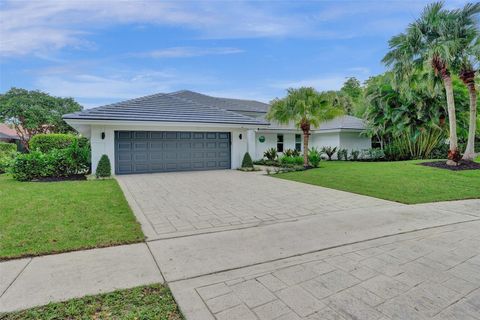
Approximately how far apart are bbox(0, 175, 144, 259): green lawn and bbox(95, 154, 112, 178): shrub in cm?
370

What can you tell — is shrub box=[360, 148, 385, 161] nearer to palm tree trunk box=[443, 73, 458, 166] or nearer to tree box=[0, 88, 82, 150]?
palm tree trunk box=[443, 73, 458, 166]

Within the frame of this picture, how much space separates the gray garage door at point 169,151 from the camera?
13.6 metres

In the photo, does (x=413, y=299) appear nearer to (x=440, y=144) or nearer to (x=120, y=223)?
(x=120, y=223)

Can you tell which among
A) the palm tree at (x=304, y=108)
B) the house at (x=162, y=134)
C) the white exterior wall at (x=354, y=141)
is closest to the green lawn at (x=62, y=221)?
the house at (x=162, y=134)

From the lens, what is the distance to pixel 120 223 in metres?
5.34

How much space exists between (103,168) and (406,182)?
12.2 metres

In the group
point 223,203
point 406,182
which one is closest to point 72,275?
point 223,203

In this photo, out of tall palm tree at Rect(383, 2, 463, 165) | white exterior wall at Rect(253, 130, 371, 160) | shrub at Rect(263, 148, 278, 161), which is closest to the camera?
tall palm tree at Rect(383, 2, 463, 165)

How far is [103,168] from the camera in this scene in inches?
482

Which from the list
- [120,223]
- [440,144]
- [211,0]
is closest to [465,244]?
[120,223]

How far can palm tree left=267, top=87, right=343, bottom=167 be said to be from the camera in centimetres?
1438

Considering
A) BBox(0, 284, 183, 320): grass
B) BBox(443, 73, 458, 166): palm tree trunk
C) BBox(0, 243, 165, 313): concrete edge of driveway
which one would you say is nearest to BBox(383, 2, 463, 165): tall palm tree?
BBox(443, 73, 458, 166): palm tree trunk

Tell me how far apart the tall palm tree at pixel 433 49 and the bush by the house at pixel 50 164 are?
51.1 ft

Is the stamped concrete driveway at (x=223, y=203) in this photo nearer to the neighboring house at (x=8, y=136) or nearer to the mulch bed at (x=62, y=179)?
the mulch bed at (x=62, y=179)
